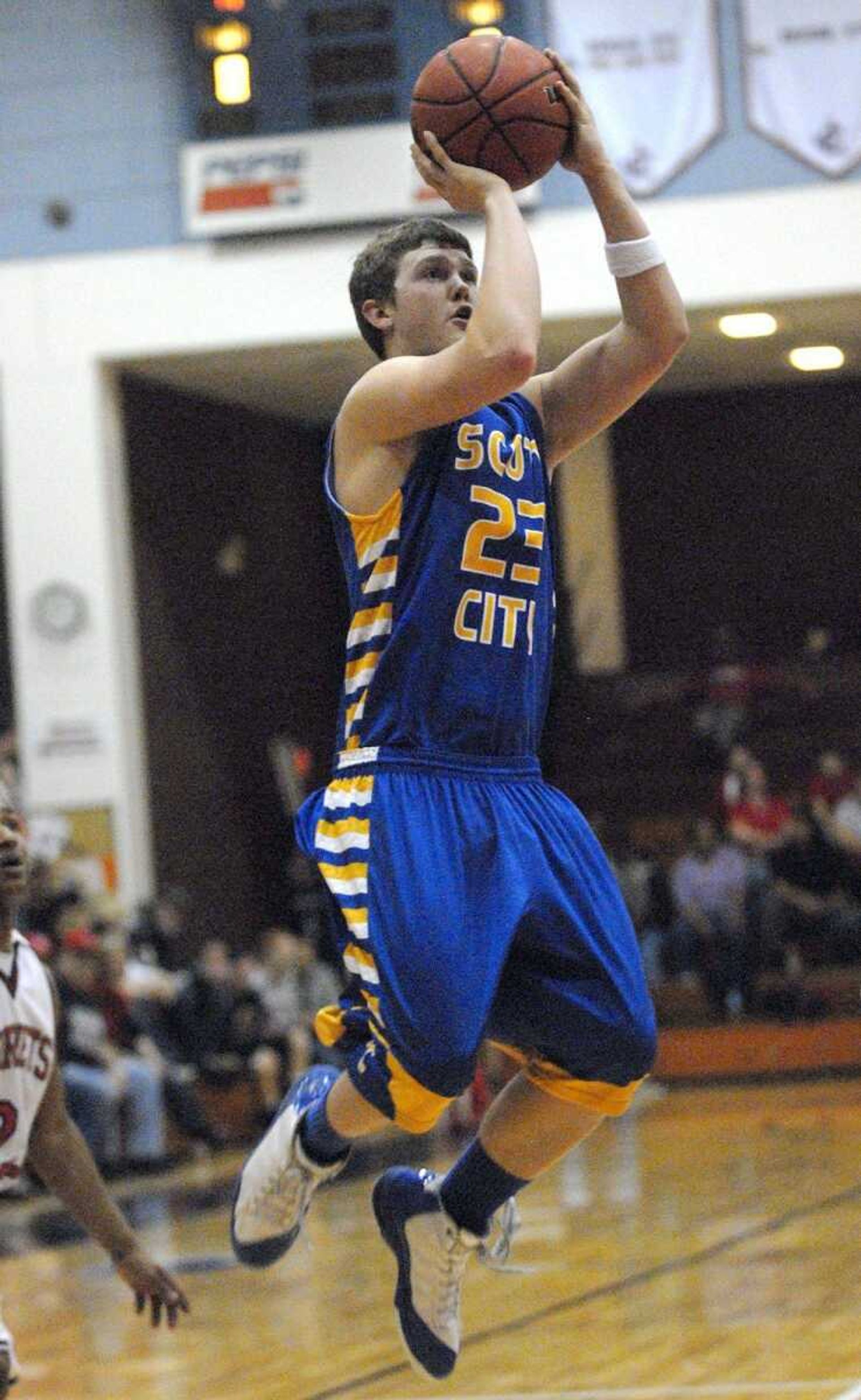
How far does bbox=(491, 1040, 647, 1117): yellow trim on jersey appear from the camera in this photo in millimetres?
4043

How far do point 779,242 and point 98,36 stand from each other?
4.72 meters

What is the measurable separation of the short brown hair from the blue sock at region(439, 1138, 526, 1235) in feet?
5.03

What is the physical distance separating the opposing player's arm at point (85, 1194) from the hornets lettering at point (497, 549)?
1178mm

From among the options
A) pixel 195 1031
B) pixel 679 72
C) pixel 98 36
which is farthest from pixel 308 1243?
pixel 98 36

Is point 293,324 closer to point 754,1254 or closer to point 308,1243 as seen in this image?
point 754,1254

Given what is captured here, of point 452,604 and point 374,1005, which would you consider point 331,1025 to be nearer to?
point 374,1005

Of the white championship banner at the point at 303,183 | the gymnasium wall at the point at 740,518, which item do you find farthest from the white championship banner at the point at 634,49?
the gymnasium wall at the point at 740,518

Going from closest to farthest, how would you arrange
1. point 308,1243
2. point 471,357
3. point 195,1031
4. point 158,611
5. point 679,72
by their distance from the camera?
point 471,357 → point 308,1243 → point 195,1031 → point 679,72 → point 158,611

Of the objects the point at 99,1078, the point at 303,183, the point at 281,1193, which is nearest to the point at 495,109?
the point at 281,1193

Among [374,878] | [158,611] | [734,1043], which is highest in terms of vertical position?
[374,878]

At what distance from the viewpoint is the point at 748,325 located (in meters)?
16.3

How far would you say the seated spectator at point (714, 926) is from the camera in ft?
52.1

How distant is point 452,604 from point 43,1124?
1.36 metres

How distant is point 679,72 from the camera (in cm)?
1429
